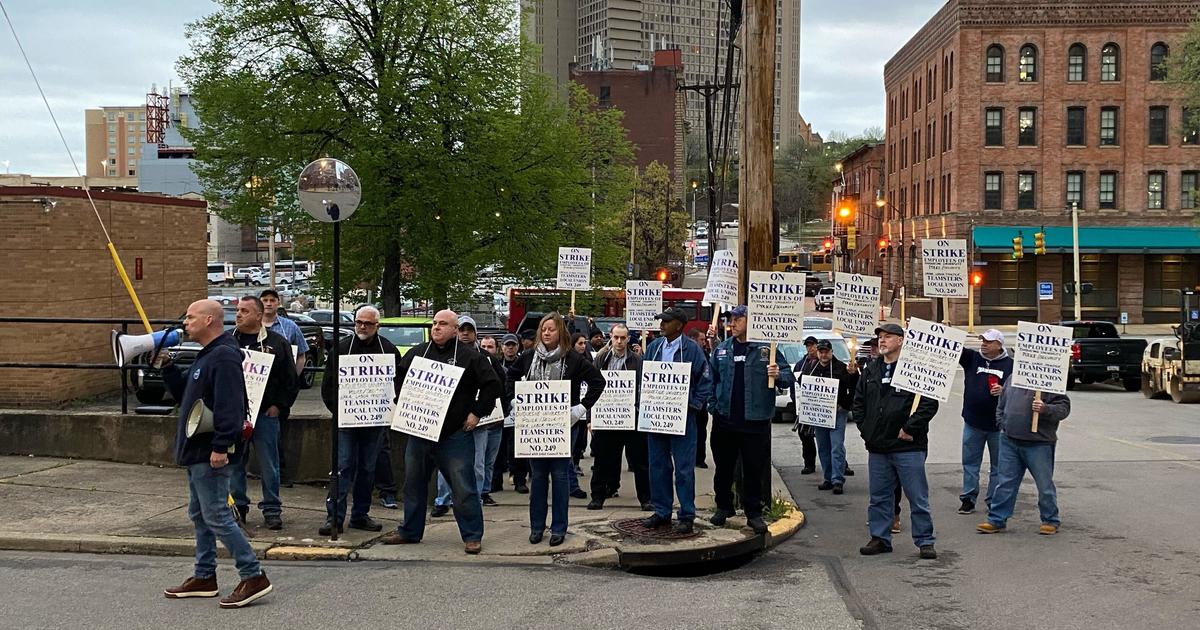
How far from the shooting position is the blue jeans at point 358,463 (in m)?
9.84

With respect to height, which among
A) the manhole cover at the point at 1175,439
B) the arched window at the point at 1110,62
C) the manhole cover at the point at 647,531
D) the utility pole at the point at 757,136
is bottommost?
the manhole cover at the point at 1175,439

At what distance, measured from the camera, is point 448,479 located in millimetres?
9375

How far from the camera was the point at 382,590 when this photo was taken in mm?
8031

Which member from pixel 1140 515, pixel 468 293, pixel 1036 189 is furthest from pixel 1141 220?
pixel 1140 515

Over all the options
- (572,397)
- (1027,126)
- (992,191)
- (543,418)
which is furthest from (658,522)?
(1027,126)

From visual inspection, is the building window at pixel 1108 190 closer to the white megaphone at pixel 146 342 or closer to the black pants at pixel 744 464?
the black pants at pixel 744 464

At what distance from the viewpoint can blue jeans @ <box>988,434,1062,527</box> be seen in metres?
10.8

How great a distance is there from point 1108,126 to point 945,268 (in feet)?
155

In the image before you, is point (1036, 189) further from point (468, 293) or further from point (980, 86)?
point (468, 293)

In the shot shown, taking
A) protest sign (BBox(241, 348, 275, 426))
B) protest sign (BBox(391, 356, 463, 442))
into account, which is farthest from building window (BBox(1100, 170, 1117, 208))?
protest sign (BBox(241, 348, 275, 426))

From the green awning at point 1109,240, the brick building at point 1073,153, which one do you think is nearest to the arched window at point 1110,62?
the brick building at point 1073,153

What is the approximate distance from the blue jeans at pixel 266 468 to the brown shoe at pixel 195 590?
2.16 m

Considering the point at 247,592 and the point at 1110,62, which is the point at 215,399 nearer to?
the point at 247,592

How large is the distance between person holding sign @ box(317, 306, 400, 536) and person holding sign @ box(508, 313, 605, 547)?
128cm
